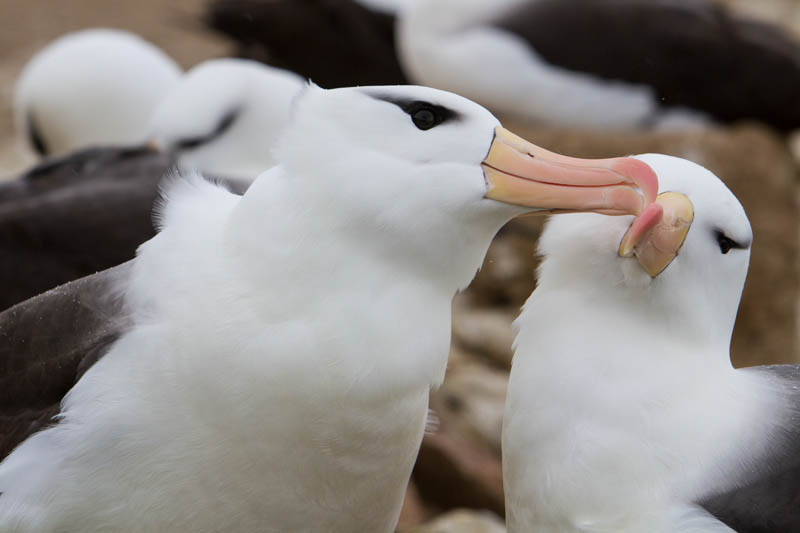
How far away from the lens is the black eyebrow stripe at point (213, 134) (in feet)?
16.9

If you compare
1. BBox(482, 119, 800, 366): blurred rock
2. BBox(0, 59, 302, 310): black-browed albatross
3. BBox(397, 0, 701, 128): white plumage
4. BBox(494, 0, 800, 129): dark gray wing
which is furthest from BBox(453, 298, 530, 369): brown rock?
BBox(0, 59, 302, 310): black-browed albatross

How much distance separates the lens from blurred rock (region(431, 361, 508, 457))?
5.50 meters

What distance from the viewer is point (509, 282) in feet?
23.2

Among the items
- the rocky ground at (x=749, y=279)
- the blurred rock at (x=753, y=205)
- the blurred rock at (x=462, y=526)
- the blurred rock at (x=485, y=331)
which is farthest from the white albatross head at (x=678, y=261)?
the blurred rock at (x=753, y=205)

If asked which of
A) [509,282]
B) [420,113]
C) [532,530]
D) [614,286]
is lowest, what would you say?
[509,282]

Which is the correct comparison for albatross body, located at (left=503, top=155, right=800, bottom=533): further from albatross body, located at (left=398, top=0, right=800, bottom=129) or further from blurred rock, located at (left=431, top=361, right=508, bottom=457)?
albatross body, located at (left=398, top=0, right=800, bottom=129)

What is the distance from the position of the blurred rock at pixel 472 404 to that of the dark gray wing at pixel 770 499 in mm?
2724

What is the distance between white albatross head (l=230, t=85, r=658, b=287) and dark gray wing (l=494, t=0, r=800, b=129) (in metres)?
4.57

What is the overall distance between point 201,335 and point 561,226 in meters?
0.91

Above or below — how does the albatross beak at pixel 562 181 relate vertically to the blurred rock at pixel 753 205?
above

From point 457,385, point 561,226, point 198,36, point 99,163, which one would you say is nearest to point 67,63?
point 99,163

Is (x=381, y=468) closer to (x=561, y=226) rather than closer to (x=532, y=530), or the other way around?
(x=532, y=530)

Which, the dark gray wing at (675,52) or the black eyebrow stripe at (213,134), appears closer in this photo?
the black eyebrow stripe at (213,134)

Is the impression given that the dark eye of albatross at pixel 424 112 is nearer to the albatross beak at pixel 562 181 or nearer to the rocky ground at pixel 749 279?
the albatross beak at pixel 562 181
